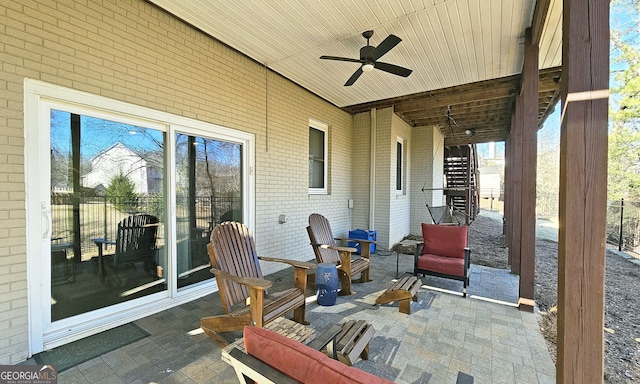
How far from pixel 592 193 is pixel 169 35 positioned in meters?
4.11

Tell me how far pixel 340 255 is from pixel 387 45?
114 inches

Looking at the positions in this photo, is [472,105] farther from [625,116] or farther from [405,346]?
[405,346]

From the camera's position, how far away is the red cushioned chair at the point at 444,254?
3.65 m

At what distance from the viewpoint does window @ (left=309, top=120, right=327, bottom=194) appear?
18.9ft

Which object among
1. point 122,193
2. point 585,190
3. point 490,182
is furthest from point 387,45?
point 490,182

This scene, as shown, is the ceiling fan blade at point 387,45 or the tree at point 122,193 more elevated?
the ceiling fan blade at point 387,45

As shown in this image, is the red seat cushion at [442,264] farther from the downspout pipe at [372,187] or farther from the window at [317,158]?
the window at [317,158]

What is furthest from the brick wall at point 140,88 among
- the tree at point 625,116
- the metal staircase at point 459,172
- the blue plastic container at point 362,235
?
the metal staircase at point 459,172

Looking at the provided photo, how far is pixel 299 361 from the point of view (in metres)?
0.92

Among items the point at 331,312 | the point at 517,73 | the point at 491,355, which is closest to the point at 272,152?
the point at 331,312

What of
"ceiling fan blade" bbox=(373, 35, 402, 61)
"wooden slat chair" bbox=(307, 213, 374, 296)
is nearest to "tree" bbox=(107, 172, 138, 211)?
"wooden slat chair" bbox=(307, 213, 374, 296)

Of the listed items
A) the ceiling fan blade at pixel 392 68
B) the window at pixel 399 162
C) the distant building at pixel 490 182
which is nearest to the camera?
the ceiling fan blade at pixel 392 68

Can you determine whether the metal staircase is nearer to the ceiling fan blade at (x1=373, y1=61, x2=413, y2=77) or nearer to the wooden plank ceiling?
the wooden plank ceiling

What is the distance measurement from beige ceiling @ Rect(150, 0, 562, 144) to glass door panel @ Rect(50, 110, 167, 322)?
1.64 m
